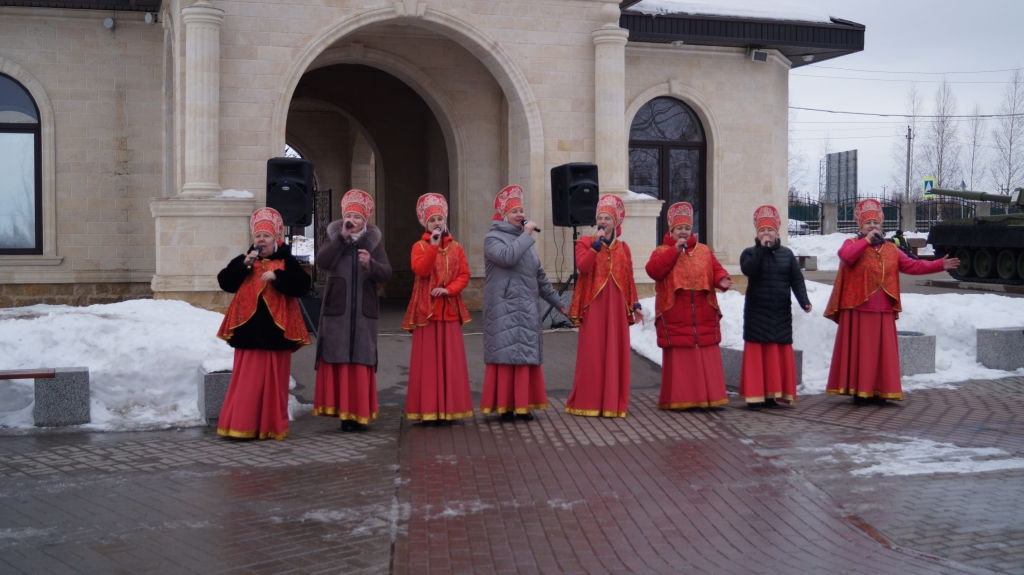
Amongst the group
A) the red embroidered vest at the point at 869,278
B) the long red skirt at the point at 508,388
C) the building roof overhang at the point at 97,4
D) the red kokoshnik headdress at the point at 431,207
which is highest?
the building roof overhang at the point at 97,4

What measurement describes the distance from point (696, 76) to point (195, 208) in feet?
31.5

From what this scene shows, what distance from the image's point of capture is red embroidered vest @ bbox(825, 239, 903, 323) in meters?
8.57

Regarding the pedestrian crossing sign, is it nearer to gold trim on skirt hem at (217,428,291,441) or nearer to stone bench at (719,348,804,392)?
stone bench at (719,348,804,392)

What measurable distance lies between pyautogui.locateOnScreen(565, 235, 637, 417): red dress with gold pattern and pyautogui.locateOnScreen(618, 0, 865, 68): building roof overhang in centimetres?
932

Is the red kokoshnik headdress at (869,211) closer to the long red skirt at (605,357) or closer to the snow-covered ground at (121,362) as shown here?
the long red skirt at (605,357)

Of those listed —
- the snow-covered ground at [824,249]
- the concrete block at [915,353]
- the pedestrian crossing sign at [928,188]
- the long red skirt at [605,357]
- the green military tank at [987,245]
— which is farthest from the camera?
the snow-covered ground at [824,249]

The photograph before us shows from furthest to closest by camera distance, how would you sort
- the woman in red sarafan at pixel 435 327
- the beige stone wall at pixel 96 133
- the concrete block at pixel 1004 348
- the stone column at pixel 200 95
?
1. the beige stone wall at pixel 96 133
2. the stone column at pixel 200 95
3. the concrete block at pixel 1004 348
4. the woman in red sarafan at pixel 435 327

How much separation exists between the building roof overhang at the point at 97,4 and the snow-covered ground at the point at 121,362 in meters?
7.44

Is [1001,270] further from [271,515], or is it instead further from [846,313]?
[271,515]

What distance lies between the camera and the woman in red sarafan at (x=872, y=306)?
8562 millimetres

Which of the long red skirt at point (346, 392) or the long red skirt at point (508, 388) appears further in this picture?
the long red skirt at point (508, 388)

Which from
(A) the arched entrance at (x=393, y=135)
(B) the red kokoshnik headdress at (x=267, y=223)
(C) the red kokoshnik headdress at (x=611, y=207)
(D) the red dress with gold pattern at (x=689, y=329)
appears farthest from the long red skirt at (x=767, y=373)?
(A) the arched entrance at (x=393, y=135)

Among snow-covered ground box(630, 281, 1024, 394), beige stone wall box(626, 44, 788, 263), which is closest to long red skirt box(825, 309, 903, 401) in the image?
snow-covered ground box(630, 281, 1024, 394)

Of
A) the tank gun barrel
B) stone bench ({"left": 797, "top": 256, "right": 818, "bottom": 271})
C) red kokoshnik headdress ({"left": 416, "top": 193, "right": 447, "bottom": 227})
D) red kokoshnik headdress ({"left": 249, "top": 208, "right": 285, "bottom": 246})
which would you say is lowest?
stone bench ({"left": 797, "top": 256, "right": 818, "bottom": 271})
